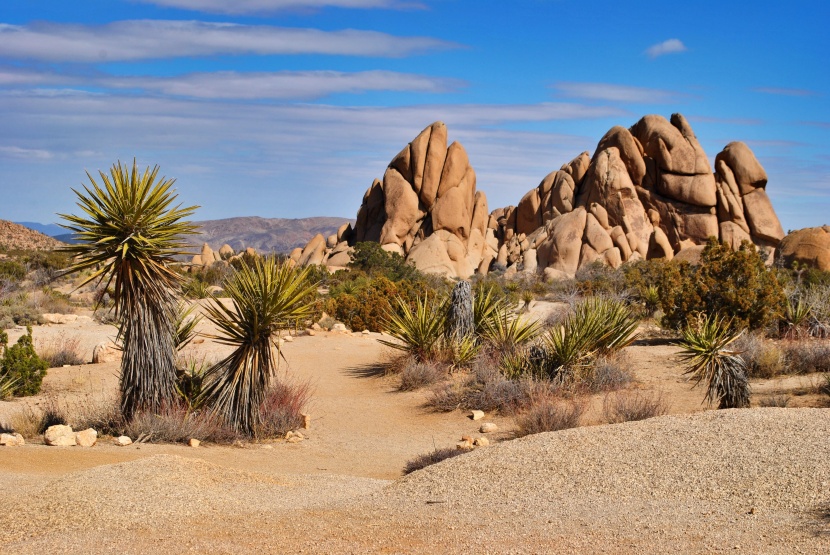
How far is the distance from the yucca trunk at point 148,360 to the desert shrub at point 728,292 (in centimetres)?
1268

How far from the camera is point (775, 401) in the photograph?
1273cm

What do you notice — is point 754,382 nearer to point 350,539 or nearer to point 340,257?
point 350,539

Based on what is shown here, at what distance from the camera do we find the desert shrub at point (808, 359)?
15539 mm

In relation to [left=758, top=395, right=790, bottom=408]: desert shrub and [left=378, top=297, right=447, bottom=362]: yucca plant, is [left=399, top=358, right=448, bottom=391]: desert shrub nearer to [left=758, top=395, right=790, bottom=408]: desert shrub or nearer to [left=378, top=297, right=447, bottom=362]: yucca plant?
[left=378, top=297, right=447, bottom=362]: yucca plant

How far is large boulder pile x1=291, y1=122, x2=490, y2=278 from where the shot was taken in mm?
53934

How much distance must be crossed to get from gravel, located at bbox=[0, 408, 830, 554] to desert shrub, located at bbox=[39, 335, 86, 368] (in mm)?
10918

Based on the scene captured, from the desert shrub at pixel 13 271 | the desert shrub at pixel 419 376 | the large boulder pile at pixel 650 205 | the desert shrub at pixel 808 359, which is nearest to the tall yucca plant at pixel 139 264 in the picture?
the desert shrub at pixel 419 376

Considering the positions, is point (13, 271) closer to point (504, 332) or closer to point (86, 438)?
point (504, 332)

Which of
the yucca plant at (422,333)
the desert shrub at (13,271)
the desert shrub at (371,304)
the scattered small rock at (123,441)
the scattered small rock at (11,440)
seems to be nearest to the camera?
the scattered small rock at (11,440)

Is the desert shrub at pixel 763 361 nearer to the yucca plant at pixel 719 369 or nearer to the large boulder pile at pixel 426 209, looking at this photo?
the yucca plant at pixel 719 369

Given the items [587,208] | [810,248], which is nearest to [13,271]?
[587,208]

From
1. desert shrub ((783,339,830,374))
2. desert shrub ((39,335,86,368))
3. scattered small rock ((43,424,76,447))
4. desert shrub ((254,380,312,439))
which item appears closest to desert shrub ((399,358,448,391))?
desert shrub ((254,380,312,439))

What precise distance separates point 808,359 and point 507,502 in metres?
10.2

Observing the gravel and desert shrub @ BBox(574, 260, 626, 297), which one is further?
desert shrub @ BBox(574, 260, 626, 297)
